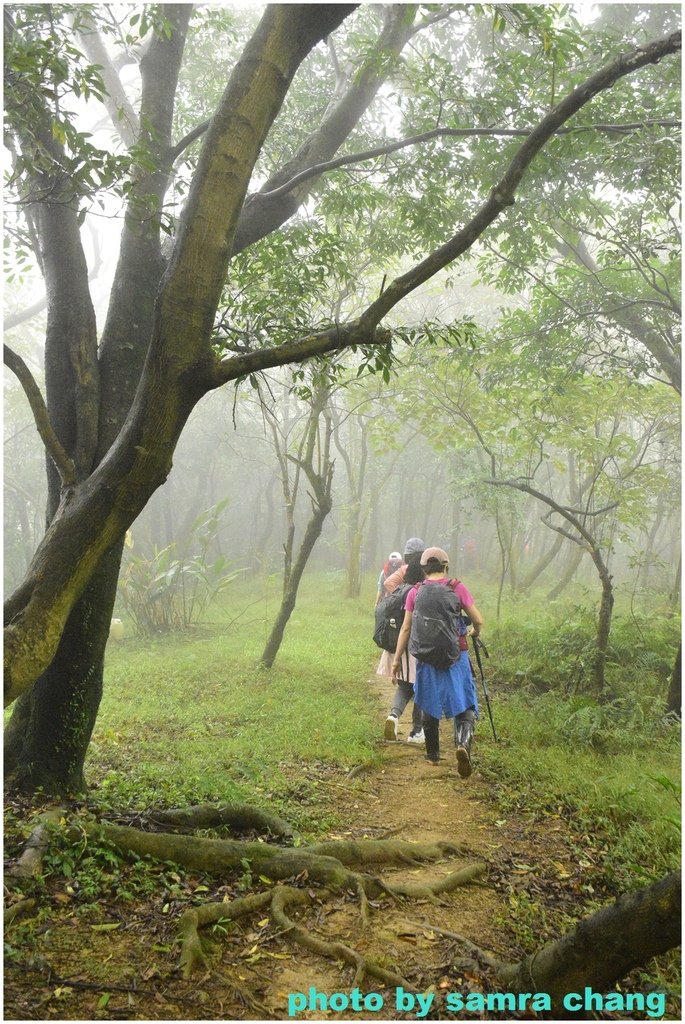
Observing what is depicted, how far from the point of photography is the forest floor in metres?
2.84

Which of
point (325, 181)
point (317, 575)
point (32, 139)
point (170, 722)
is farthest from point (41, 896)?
point (317, 575)

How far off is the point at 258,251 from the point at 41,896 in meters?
5.30

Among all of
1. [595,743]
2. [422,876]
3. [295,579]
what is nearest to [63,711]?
[422,876]

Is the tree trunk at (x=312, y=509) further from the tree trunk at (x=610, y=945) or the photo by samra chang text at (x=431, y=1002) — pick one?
the tree trunk at (x=610, y=945)

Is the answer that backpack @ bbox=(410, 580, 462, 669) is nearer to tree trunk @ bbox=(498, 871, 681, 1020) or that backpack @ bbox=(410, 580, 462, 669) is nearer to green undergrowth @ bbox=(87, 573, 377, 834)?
green undergrowth @ bbox=(87, 573, 377, 834)

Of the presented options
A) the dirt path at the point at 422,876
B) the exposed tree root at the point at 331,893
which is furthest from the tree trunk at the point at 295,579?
the exposed tree root at the point at 331,893

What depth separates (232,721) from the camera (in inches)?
318

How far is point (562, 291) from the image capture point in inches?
384

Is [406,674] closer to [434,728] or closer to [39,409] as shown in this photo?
[434,728]

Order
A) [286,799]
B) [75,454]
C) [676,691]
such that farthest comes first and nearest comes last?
[676,691] → [286,799] → [75,454]

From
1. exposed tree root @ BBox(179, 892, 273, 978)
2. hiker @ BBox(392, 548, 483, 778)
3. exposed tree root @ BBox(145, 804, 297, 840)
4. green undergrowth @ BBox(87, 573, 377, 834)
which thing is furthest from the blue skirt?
exposed tree root @ BBox(179, 892, 273, 978)

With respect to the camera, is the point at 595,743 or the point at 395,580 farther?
the point at 395,580

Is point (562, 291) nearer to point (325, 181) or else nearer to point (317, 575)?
point (325, 181)

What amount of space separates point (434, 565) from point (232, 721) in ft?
11.5
